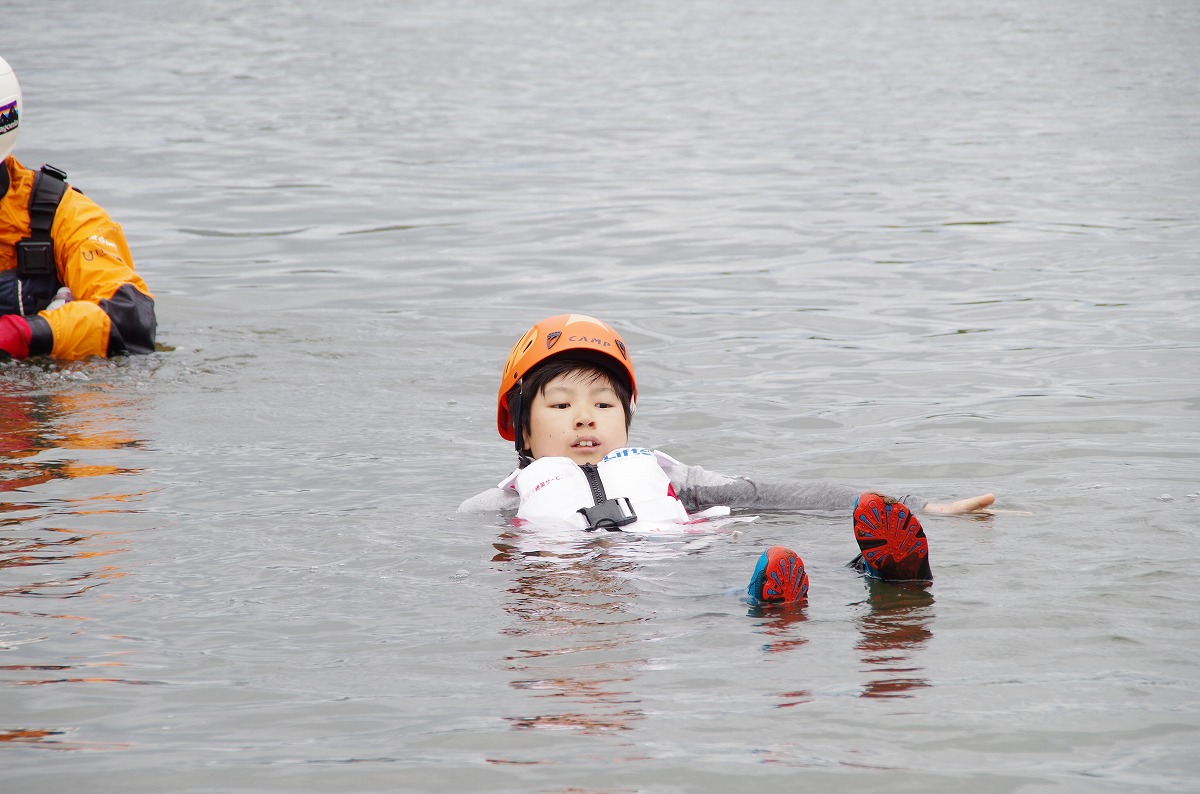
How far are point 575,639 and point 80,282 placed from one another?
18.0 ft

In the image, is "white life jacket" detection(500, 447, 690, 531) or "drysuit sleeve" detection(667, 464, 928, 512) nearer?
"white life jacket" detection(500, 447, 690, 531)

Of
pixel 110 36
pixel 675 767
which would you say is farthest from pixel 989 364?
pixel 110 36

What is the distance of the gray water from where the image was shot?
3.83m

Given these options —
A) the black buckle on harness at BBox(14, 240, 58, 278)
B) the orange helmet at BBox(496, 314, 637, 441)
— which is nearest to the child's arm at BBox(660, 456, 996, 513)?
the orange helmet at BBox(496, 314, 637, 441)

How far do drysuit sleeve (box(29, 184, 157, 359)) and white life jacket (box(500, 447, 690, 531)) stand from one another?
3.77 m

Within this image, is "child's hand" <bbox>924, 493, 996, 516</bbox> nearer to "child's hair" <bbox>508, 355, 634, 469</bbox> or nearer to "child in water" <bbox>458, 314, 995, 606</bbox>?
"child in water" <bbox>458, 314, 995, 606</bbox>

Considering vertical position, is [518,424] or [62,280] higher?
[62,280]

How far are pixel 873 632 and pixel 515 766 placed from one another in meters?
1.36

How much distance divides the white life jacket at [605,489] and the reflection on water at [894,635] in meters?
1.13

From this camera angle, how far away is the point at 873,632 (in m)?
4.50

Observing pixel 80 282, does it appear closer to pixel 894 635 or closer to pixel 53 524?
pixel 53 524

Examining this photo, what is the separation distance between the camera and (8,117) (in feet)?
27.7

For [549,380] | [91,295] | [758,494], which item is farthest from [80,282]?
[758,494]

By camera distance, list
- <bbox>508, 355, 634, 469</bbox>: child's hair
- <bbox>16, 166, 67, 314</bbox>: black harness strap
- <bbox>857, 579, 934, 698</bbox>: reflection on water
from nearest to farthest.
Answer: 1. <bbox>857, 579, 934, 698</bbox>: reflection on water
2. <bbox>508, 355, 634, 469</bbox>: child's hair
3. <bbox>16, 166, 67, 314</bbox>: black harness strap
